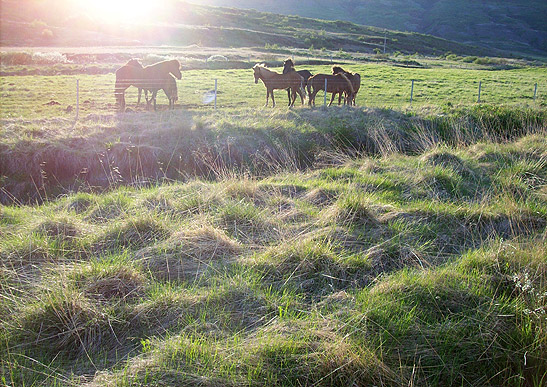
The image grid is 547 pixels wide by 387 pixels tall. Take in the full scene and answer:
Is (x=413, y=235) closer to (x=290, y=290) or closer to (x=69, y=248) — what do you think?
(x=290, y=290)

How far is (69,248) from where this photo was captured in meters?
4.89

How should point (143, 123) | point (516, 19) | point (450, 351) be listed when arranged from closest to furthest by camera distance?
point (450, 351), point (143, 123), point (516, 19)

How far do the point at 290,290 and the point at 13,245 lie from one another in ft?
10.3

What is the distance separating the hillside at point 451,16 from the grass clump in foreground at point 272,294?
371 ft

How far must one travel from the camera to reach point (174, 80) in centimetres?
1576

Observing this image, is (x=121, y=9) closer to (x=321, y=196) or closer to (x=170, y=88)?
(x=170, y=88)

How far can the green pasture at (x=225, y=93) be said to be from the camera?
15352 mm

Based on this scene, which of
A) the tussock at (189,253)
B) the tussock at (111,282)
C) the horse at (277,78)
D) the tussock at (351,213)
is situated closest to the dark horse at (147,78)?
the horse at (277,78)

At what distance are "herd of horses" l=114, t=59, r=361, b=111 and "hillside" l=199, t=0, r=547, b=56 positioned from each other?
333ft

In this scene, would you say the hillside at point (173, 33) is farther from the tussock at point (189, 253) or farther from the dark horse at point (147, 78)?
the tussock at point (189, 253)

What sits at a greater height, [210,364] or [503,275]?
[503,275]

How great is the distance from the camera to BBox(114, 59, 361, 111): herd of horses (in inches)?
609

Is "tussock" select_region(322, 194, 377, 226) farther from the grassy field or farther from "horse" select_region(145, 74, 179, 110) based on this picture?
"horse" select_region(145, 74, 179, 110)

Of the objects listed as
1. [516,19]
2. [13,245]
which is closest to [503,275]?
[13,245]
